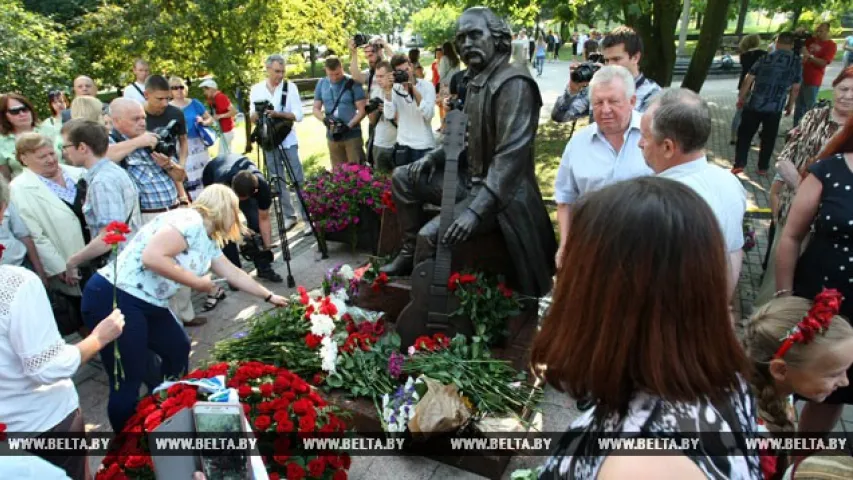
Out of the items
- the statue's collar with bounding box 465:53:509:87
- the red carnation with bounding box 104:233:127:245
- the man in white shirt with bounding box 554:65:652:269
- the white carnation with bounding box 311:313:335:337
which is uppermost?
the statue's collar with bounding box 465:53:509:87

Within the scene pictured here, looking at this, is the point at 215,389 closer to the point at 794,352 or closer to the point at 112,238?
the point at 112,238

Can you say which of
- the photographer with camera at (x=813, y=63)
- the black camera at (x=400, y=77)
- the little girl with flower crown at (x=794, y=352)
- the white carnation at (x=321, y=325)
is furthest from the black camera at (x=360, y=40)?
the photographer with camera at (x=813, y=63)

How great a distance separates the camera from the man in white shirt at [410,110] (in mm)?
5836

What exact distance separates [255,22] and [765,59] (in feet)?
24.4

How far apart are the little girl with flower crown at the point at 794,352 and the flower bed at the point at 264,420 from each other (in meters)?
1.63

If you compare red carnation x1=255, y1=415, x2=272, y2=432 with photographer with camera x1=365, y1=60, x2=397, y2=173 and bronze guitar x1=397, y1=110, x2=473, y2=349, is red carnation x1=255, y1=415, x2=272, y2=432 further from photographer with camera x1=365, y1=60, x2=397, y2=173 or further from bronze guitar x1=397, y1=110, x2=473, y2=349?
photographer with camera x1=365, y1=60, x2=397, y2=173

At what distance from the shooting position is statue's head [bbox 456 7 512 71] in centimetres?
321

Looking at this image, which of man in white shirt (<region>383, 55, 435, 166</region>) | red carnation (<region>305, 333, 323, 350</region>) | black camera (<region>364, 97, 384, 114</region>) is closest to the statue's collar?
red carnation (<region>305, 333, 323, 350</region>)

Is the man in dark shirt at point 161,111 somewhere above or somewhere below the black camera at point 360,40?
below

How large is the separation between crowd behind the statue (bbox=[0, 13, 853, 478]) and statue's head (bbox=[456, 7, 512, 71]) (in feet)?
2.08

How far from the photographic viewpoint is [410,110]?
5898 mm

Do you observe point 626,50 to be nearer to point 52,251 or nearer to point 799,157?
point 799,157

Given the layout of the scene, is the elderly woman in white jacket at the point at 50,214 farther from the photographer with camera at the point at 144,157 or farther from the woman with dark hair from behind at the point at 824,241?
the woman with dark hair from behind at the point at 824,241

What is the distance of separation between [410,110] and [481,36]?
9.00 ft
